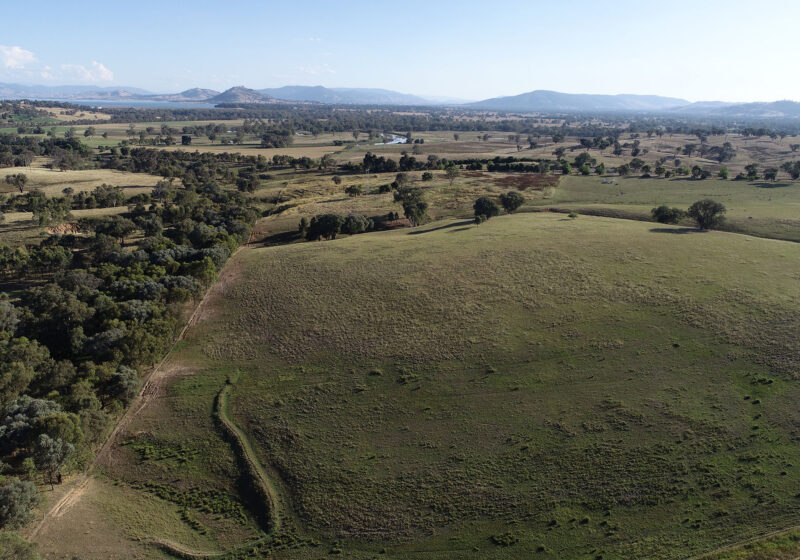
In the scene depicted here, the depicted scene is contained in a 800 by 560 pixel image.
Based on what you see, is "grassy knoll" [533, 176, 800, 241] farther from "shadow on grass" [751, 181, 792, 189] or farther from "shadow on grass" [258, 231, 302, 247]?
"shadow on grass" [258, 231, 302, 247]

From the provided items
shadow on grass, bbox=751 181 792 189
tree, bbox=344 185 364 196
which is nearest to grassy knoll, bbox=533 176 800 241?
shadow on grass, bbox=751 181 792 189

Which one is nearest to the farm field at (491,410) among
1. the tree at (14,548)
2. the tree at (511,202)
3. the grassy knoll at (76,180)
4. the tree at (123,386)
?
the tree at (123,386)

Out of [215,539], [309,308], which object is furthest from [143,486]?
[309,308]

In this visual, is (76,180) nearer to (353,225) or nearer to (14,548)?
(353,225)

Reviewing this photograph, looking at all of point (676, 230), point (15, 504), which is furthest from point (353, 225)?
point (15, 504)

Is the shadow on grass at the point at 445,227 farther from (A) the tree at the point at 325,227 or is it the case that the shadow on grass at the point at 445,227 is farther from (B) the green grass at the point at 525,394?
(B) the green grass at the point at 525,394
